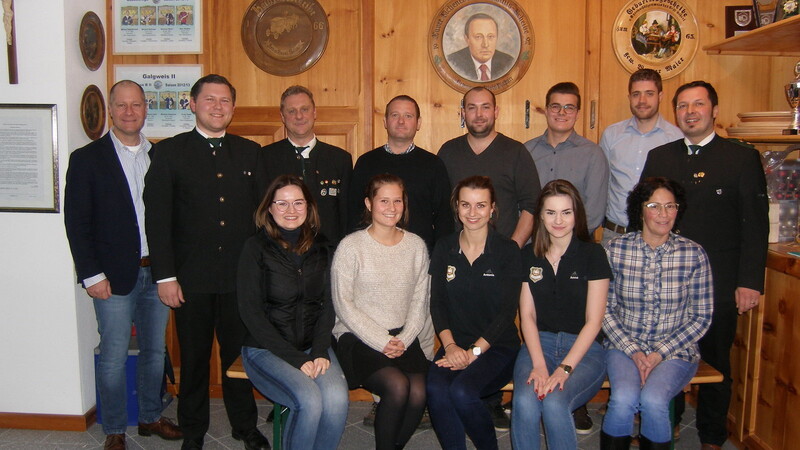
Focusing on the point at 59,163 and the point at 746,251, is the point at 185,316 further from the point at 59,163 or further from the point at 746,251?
the point at 746,251

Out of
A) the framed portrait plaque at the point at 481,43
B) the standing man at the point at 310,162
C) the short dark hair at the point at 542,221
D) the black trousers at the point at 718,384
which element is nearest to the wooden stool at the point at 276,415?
the standing man at the point at 310,162

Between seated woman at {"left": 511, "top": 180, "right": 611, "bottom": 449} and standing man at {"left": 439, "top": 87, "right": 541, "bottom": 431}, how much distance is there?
538 millimetres

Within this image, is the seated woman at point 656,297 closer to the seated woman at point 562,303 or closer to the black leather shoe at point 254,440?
the seated woman at point 562,303

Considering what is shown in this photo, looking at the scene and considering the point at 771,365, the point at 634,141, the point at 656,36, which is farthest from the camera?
the point at 656,36

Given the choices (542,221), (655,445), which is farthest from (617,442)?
(542,221)

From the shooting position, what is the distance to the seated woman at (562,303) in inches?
98.0

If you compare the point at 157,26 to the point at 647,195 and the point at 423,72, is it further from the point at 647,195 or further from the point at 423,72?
the point at 647,195

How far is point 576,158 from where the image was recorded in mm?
3287

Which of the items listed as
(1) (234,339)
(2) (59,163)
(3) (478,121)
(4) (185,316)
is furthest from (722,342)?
(2) (59,163)

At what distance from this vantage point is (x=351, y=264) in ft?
→ 8.86

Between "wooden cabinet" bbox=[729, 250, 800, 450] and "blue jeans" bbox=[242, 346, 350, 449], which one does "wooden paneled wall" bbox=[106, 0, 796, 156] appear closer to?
"wooden cabinet" bbox=[729, 250, 800, 450]

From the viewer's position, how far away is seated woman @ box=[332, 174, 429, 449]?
8.60 feet

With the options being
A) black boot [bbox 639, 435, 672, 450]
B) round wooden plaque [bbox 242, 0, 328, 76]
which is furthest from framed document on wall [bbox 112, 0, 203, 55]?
black boot [bbox 639, 435, 672, 450]

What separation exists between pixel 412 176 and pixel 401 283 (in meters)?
0.68
